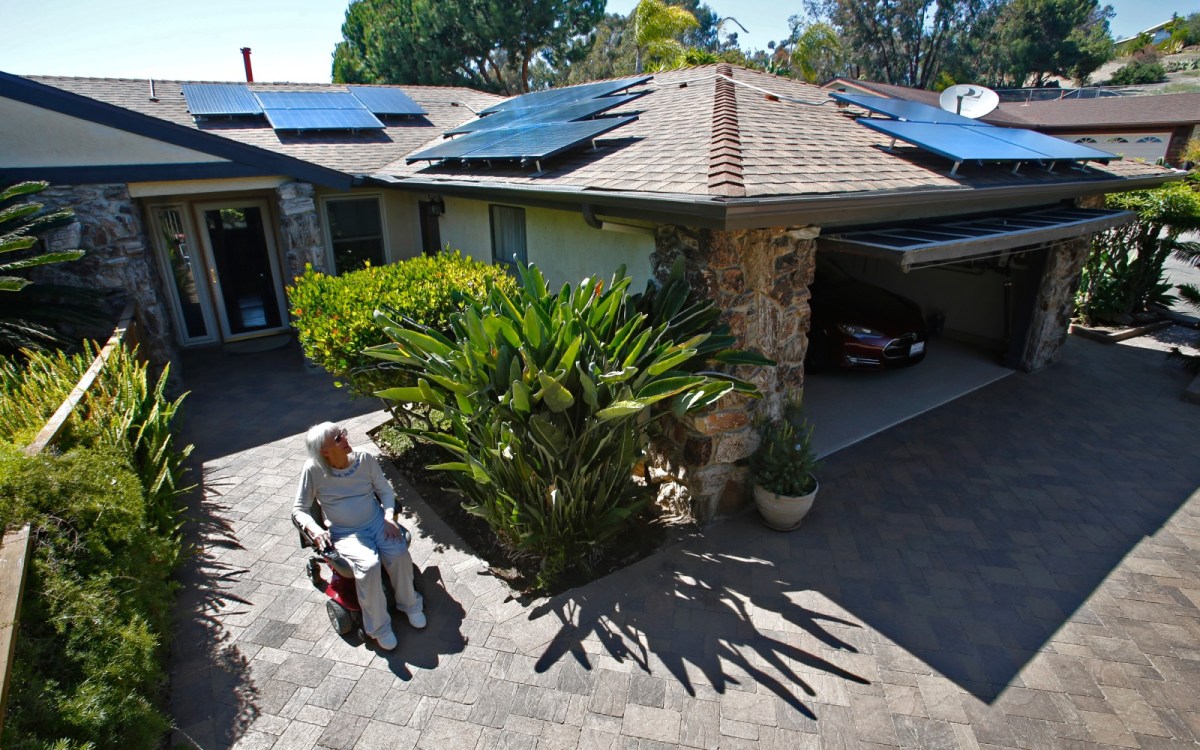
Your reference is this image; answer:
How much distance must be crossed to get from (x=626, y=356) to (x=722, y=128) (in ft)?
9.51

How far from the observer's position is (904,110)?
8.17 metres

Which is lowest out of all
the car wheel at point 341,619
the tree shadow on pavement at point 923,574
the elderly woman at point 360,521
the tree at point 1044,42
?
the tree shadow on pavement at point 923,574

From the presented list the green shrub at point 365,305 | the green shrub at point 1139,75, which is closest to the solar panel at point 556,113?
the green shrub at point 365,305

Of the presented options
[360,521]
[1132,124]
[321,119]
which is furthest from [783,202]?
[1132,124]

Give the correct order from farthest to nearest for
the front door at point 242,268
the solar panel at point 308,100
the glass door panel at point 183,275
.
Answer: the solar panel at point 308,100, the front door at point 242,268, the glass door panel at point 183,275

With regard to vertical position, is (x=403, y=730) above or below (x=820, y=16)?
below

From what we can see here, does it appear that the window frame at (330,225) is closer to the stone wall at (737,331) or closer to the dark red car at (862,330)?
the stone wall at (737,331)

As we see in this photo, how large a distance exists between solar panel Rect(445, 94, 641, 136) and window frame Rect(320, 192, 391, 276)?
1827 millimetres

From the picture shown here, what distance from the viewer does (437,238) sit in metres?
11.1

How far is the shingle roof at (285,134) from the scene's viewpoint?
32.5ft

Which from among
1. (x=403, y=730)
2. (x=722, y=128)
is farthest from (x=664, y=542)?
(x=722, y=128)

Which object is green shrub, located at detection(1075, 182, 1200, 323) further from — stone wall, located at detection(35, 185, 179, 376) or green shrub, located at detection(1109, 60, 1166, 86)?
green shrub, located at detection(1109, 60, 1166, 86)

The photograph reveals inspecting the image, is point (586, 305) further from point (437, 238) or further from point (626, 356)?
point (437, 238)

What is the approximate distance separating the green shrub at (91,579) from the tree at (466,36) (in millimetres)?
26667
